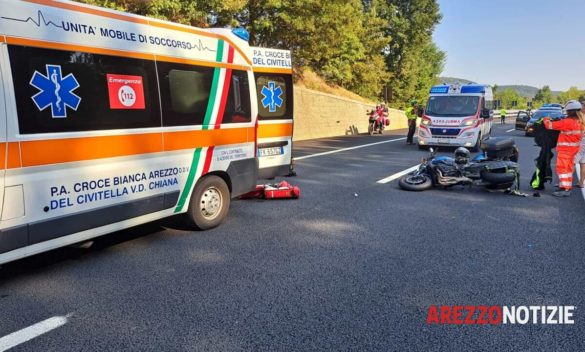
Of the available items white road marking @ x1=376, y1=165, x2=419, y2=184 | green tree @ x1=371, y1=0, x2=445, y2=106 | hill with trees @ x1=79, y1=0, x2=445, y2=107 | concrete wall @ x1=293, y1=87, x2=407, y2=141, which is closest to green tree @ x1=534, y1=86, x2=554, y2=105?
hill with trees @ x1=79, y1=0, x2=445, y2=107

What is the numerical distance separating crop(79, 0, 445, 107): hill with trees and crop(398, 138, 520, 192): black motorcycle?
941 cm

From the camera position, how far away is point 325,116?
23.8 meters

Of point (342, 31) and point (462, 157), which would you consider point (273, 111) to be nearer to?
point (462, 157)

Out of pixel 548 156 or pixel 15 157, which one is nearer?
pixel 15 157

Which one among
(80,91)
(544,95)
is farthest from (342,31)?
(544,95)

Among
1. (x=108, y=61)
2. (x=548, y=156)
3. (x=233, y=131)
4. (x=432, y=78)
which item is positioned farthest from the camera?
(x=432, y=78)

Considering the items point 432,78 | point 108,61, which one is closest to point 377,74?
point 432,78

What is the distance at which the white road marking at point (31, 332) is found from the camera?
3.00m

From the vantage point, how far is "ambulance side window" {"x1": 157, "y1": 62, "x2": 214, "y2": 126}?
4.98m

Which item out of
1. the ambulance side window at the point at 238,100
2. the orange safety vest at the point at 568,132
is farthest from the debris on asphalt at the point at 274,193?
the orange safety vest at the point at 568,132

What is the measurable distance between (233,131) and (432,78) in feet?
174

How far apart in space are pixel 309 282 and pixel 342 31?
17446mm

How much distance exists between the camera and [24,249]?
3756 mm

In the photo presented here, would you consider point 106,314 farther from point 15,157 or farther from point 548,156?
point 548,156
